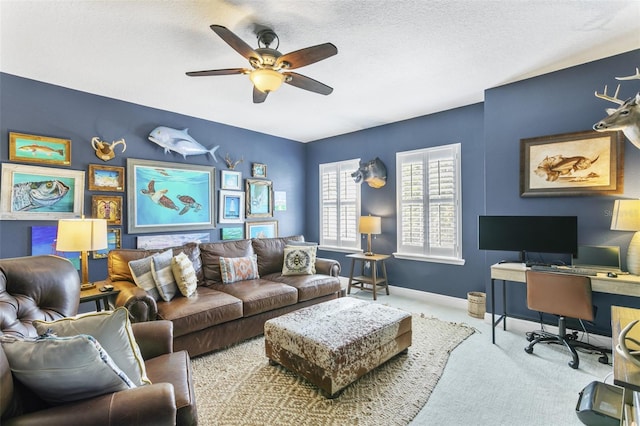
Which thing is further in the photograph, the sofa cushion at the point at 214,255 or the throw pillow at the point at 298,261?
the throw pillow at the point at 298,261

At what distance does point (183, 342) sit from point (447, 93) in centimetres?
383

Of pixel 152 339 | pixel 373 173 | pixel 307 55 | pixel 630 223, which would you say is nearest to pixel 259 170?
pixel 373 173

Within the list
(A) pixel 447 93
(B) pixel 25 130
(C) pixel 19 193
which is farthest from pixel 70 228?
(A) pixel 447 93

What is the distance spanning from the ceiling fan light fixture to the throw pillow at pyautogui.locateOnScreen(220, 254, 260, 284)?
2029 millimetres

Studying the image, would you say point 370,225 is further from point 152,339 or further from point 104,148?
point 104,148

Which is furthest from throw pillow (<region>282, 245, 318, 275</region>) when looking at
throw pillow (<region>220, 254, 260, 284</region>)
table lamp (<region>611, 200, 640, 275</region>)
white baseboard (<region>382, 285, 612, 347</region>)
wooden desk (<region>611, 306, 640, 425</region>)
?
table lamp (<region>611, 200, 640, 275</region>)

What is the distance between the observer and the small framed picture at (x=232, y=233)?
15.4 feet

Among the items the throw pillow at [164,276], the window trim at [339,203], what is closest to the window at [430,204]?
the window trim at [339,203]

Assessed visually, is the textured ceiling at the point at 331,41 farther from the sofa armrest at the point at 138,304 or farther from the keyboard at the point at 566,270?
the sofa armrest at the point at 138,304

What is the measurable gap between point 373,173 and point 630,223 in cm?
292

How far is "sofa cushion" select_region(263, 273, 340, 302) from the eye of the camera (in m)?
3.45

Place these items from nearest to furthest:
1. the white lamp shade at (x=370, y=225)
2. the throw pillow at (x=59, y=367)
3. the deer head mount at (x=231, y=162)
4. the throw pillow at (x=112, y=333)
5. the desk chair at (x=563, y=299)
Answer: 1. the throw pillow at (x=59, y=367)
2. the throw pillow at (x=112, y=333)
3. the desk chair at (x=563, y=299)
4. the white lamp shade at (x=370, y=225)
5. the deer head mount at (x=231, y=162)

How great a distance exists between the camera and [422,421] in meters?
1.85

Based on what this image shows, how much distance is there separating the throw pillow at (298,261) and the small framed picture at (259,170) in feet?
5.68
